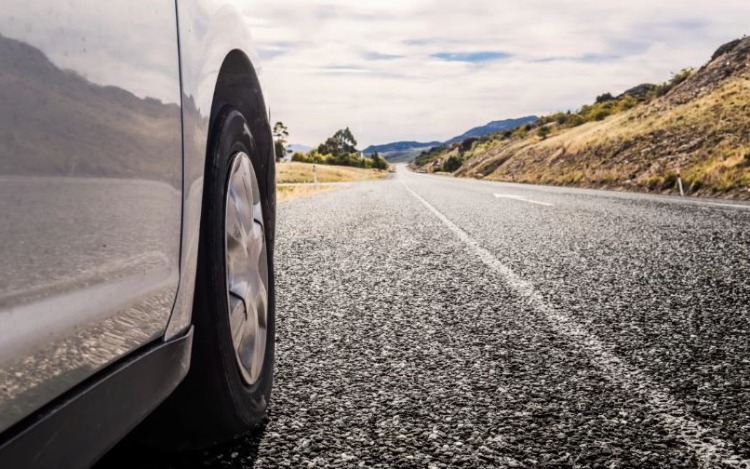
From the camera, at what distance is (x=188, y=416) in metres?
1.73

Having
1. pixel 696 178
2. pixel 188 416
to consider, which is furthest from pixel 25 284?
pixel 696 178

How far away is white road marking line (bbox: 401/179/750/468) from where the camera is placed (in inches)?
72.1

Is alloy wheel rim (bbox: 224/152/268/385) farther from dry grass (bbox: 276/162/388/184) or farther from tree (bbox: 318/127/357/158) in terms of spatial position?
tree (bbox: 318/127/357/158)

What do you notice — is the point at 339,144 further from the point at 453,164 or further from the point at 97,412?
the point at 97,412

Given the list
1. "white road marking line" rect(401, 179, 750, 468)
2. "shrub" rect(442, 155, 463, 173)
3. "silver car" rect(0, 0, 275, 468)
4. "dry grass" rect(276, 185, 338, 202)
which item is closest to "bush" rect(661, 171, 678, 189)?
"dry grass" rect(276, 185, 338, 202)

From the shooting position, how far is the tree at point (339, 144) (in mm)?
152500

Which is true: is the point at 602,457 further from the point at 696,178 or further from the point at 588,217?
the point at 696,178

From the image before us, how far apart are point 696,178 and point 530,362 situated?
1726 centimetres

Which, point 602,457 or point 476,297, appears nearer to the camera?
point 602,457

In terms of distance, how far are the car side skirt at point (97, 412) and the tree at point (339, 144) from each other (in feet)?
490

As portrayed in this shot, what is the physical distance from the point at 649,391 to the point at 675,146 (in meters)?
26.6

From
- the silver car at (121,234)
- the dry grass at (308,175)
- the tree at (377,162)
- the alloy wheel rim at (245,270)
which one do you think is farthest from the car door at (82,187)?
the tree at (377,162)

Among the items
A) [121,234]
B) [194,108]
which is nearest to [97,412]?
[121,234]

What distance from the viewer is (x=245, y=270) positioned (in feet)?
6.63
